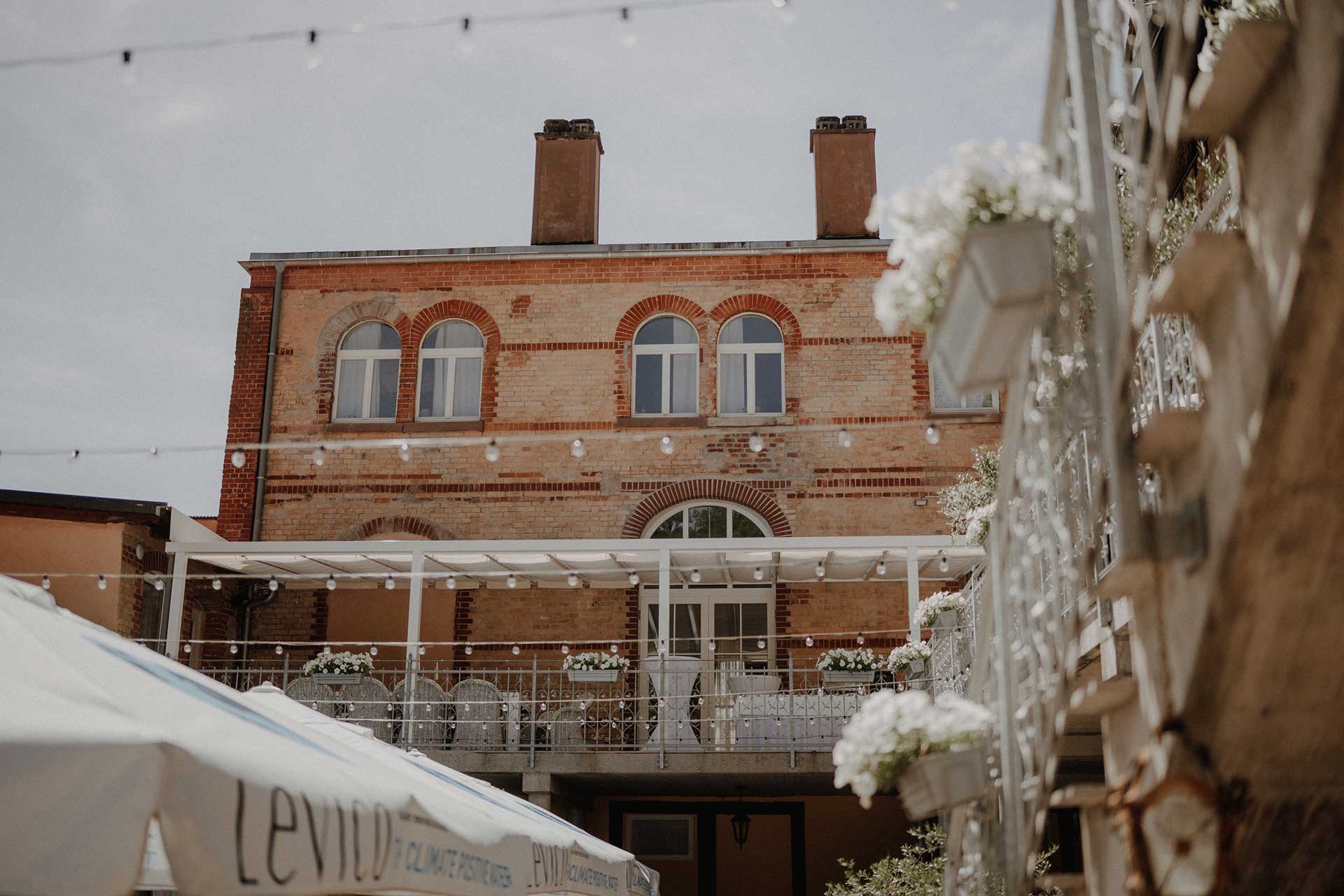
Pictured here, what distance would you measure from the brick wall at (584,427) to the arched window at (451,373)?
19cm

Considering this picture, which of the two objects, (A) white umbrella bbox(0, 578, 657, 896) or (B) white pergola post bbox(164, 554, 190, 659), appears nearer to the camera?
(A) white umbrella bbox(0, 578, 657, 896)

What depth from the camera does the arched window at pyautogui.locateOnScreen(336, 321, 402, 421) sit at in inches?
658

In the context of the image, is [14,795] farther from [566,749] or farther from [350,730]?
[566,749]

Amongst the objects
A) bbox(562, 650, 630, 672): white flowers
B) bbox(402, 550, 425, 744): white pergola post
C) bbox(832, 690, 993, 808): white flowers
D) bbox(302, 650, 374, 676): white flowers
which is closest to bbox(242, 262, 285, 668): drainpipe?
bbox(402, 550, 425, 744): white pergola post

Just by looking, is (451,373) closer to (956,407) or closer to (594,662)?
(594,662)

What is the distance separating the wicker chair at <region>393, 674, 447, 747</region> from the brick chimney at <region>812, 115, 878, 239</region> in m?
8.42

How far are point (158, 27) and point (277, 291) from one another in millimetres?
10456

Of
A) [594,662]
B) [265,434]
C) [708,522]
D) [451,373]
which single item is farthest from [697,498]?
[265,434]

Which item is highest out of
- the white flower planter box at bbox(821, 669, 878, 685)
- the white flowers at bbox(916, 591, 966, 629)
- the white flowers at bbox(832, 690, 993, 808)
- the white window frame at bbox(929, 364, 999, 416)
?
the white window frame at bbox(929, 364, 999, 416)

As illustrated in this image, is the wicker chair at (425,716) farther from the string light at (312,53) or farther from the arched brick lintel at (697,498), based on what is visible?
the string light at (312,53)

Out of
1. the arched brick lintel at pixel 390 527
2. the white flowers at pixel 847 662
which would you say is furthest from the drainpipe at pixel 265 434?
the white flowers at pixel 847 662

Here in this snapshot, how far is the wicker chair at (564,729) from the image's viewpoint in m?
12.0

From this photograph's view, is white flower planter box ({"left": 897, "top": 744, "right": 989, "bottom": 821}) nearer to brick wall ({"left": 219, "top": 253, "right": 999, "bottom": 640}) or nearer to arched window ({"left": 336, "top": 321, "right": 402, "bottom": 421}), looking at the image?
brick wall ({"left": 219, "top": 253, "right": 999, "bottom": 640})

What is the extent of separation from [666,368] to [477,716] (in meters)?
5.95
